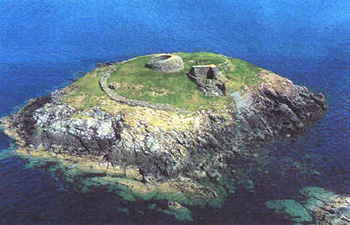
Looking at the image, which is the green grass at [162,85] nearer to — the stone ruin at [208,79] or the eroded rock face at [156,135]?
the stone ruin at [208,79]

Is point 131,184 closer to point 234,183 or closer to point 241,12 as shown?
point 234,183

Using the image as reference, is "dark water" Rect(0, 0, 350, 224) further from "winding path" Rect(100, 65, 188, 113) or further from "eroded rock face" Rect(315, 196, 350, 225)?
"winding path" Rect(100, 65, 188, 113)

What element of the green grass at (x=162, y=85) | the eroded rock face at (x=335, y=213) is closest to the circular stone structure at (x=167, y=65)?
the green grass at (x=162, y=85)

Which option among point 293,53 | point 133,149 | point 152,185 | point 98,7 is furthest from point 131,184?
point 98,7

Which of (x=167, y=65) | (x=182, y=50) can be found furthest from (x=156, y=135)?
(x=182, y=50)

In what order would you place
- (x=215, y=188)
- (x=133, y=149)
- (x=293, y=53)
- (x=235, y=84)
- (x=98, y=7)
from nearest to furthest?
(x=215, y=188) → (x=133, y=149) → (x=235, y=84) → (x=293, y=53) → (x=98, y=7)

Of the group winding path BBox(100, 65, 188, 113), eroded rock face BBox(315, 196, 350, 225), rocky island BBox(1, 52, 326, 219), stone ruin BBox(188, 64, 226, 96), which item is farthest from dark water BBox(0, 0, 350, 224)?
winding path BBox(100, 65, 188, 113)
